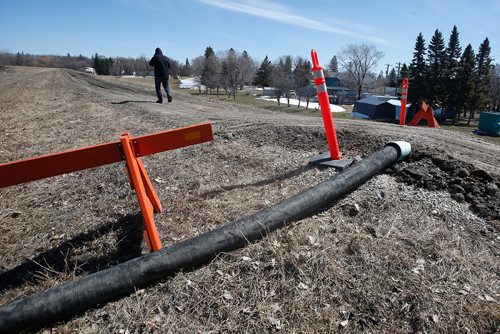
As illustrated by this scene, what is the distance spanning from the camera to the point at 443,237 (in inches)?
112

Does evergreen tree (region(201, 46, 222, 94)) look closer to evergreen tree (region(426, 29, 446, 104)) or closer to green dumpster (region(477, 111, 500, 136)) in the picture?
evergreen tree (region(426, 29, 446, 104))

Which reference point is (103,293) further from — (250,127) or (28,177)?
(250,127)

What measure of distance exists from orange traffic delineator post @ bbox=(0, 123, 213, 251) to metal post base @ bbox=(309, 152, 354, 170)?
203 centimetres

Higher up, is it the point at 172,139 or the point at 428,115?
the point at 172,139

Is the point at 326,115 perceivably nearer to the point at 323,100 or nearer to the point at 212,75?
the point at 323,100

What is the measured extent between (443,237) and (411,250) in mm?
416

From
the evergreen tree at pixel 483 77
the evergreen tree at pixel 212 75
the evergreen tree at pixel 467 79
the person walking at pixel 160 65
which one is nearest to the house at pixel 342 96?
the evergreen tree at pixel 212 75

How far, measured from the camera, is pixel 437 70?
46531 mm

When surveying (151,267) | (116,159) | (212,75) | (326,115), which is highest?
(212,75)

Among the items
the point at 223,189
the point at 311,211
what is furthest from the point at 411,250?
the point at 223,189

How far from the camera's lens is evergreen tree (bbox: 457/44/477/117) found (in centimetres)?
4597

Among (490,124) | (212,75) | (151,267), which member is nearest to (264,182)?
(151,267)

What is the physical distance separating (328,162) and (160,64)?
8.54 m

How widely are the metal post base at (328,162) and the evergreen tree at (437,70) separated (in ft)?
165
